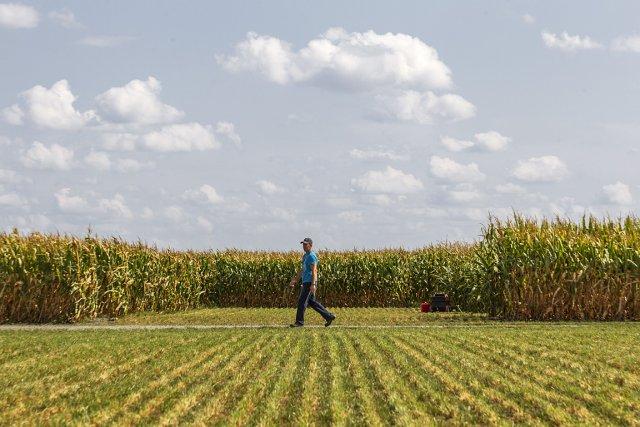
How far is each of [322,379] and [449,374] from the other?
184 centimetres

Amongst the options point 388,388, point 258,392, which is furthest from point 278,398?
point 388,388

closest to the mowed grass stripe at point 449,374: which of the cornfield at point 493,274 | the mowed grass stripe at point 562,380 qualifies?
the mowed grass stripe at point 562,380

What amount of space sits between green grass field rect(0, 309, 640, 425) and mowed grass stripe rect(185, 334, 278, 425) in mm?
23

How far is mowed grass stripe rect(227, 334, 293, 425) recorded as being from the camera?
8305 millimetres

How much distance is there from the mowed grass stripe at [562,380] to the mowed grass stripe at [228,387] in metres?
3.63

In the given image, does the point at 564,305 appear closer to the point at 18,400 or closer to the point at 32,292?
the point at 32,292

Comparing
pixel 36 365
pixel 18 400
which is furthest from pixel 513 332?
pixel 18 400

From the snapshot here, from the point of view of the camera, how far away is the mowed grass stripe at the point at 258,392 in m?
8.30

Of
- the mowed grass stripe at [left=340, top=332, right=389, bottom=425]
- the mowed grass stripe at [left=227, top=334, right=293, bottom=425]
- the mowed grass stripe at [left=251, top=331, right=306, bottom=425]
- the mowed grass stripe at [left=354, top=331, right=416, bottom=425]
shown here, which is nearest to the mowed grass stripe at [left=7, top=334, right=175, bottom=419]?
the mowed grass stripe at [left=227, top=334, right=293, bottom=425]

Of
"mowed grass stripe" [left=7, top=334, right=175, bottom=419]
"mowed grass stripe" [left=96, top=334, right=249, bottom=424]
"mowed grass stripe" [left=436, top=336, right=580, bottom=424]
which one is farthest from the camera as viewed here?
"mowed grass stripe" [left=7, top=334, right=175, bottom=419]

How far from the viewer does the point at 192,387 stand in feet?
33.6

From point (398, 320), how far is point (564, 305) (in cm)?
514

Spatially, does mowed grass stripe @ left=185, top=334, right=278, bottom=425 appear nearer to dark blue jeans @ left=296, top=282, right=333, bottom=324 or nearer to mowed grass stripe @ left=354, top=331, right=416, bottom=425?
mowed grass stripe @ left=354, top=331, right=416, bottom=425

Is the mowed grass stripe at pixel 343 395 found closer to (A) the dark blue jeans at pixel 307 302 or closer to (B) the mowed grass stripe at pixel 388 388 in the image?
(B) the mowed grass stripe at pixel 388 388
